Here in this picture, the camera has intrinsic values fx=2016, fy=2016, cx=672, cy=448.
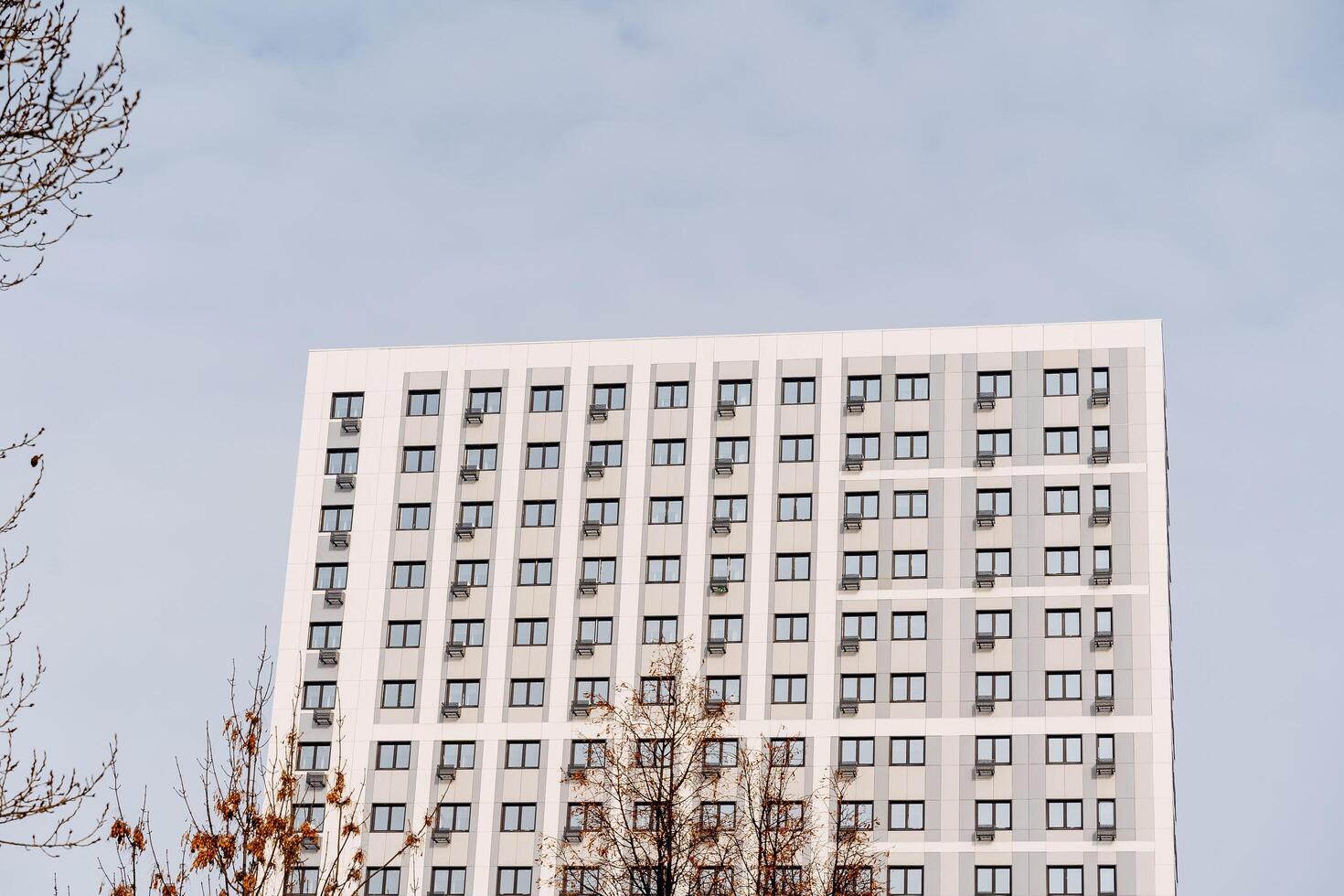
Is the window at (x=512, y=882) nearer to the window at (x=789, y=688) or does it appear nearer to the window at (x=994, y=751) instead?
the window at (x=789, y=688)

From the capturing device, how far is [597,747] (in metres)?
96.8

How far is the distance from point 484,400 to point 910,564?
80.2 ft

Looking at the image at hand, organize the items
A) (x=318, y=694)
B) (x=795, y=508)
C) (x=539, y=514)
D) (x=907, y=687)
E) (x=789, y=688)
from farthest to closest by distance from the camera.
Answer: (x=539, y=514), (x=318, y=694), (x=795, y=508), (x=789, y=688), (x=907, y=687)

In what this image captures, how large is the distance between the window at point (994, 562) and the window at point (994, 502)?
202 cm

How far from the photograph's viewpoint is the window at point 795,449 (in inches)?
4070

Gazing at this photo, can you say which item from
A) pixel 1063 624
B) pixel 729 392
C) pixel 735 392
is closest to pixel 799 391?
pixel 735 392

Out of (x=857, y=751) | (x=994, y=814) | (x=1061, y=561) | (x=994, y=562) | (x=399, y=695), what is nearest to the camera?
(x=994, y=814)

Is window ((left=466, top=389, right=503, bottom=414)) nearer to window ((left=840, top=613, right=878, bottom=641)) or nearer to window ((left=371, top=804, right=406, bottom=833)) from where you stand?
window ((left=371, top=804, right=406, bottom=833))

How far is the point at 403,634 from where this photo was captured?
340ft

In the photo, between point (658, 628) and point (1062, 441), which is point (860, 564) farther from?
point (1062, 441)

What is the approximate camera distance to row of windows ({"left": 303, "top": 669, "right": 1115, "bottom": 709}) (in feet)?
317

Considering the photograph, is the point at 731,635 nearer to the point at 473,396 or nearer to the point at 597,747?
the point at 597,747

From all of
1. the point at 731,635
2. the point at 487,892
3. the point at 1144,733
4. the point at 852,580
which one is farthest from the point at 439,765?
the point at 1144,733

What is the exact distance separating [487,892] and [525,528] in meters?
18.6
